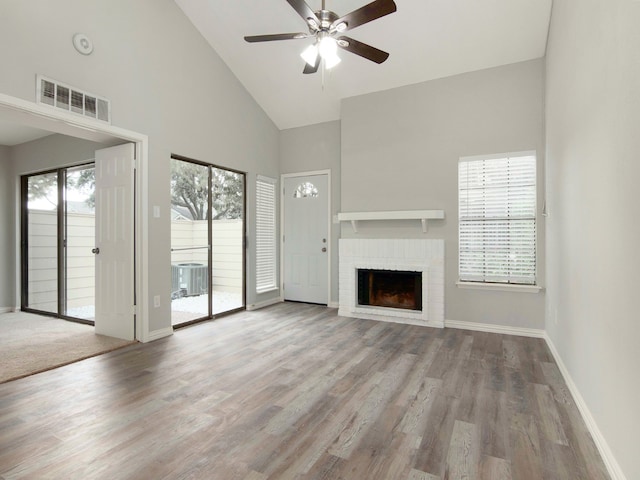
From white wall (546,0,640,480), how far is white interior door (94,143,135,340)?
4074mm

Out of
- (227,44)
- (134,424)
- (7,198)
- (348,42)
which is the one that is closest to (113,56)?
(227,44)

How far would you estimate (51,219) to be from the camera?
205 inches

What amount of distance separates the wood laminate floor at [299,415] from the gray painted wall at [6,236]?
3.46m

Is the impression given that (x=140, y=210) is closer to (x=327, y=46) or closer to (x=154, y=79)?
(x=154, y=79)

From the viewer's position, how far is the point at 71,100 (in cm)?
314

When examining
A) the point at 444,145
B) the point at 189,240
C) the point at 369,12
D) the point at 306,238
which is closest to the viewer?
the point at 369,12

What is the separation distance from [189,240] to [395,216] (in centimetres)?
278

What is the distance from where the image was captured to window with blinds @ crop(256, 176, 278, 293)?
18.6ft

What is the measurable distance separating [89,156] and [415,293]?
15.6 feet

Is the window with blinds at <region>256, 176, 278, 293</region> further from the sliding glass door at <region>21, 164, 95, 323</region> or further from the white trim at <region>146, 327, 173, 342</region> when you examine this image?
the sliding glass door at <region>21, 164, 95, 323</region>

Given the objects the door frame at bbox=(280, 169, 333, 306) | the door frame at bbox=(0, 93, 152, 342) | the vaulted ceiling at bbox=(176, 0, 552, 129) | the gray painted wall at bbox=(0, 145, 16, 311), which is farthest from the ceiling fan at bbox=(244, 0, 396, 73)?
the gray painted wall at bbox=(0, 145, 16, 311)

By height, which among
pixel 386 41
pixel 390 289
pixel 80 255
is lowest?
pixel 390 289

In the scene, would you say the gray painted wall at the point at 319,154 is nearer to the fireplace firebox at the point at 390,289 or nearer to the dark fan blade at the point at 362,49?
the fireplace firebox at the point at 390,289

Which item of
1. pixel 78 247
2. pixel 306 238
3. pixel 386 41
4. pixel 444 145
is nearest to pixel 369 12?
pixel 386 41
